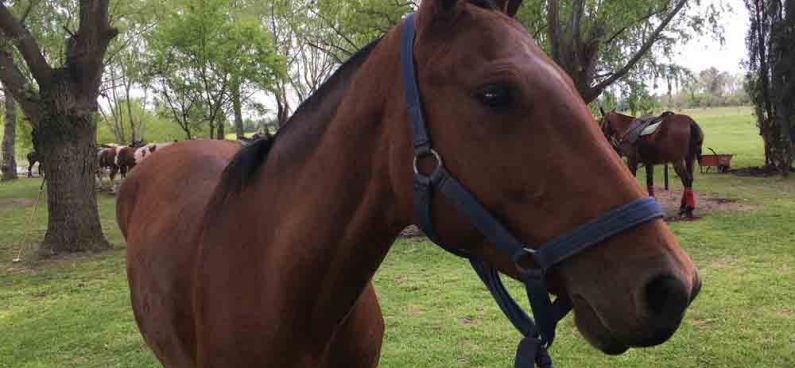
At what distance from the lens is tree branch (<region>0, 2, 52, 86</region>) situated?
823cm

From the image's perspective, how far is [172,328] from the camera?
6.82 feet

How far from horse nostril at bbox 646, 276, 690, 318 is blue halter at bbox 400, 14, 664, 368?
0.12 meters

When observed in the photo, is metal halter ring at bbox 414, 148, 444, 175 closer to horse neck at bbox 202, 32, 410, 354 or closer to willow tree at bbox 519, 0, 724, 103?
horse neck at bbox 202, 32, 410, 354

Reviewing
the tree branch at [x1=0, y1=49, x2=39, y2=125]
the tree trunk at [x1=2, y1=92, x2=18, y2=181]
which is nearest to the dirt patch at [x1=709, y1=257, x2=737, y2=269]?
the tree branch at [x1=0, y1=49, x2=39, y2=125]

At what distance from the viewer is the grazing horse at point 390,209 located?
3.70ft

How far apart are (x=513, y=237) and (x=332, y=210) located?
20.5 inches

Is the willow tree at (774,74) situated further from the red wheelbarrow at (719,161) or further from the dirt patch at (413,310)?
the dirt patch at (413,310)

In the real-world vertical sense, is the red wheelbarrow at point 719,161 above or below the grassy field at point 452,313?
above

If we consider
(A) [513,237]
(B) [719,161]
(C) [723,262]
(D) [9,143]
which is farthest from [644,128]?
(D) [9,143]

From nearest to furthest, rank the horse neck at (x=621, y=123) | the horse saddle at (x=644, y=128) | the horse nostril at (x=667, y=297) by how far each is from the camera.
A: the horse nostril at (x=667, y=297), the horse saddle at (x=644, y=128), the horse neck at (x=621, y=123)

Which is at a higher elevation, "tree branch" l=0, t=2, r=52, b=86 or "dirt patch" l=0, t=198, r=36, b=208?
"tree branch" l=0, t=2, r=52, b=86

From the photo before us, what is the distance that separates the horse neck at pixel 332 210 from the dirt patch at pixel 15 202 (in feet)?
58.1

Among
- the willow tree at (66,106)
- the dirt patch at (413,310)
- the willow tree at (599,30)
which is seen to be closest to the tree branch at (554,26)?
the willow tree at (599,30)

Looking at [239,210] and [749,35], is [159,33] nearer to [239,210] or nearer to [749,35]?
[239,210]
